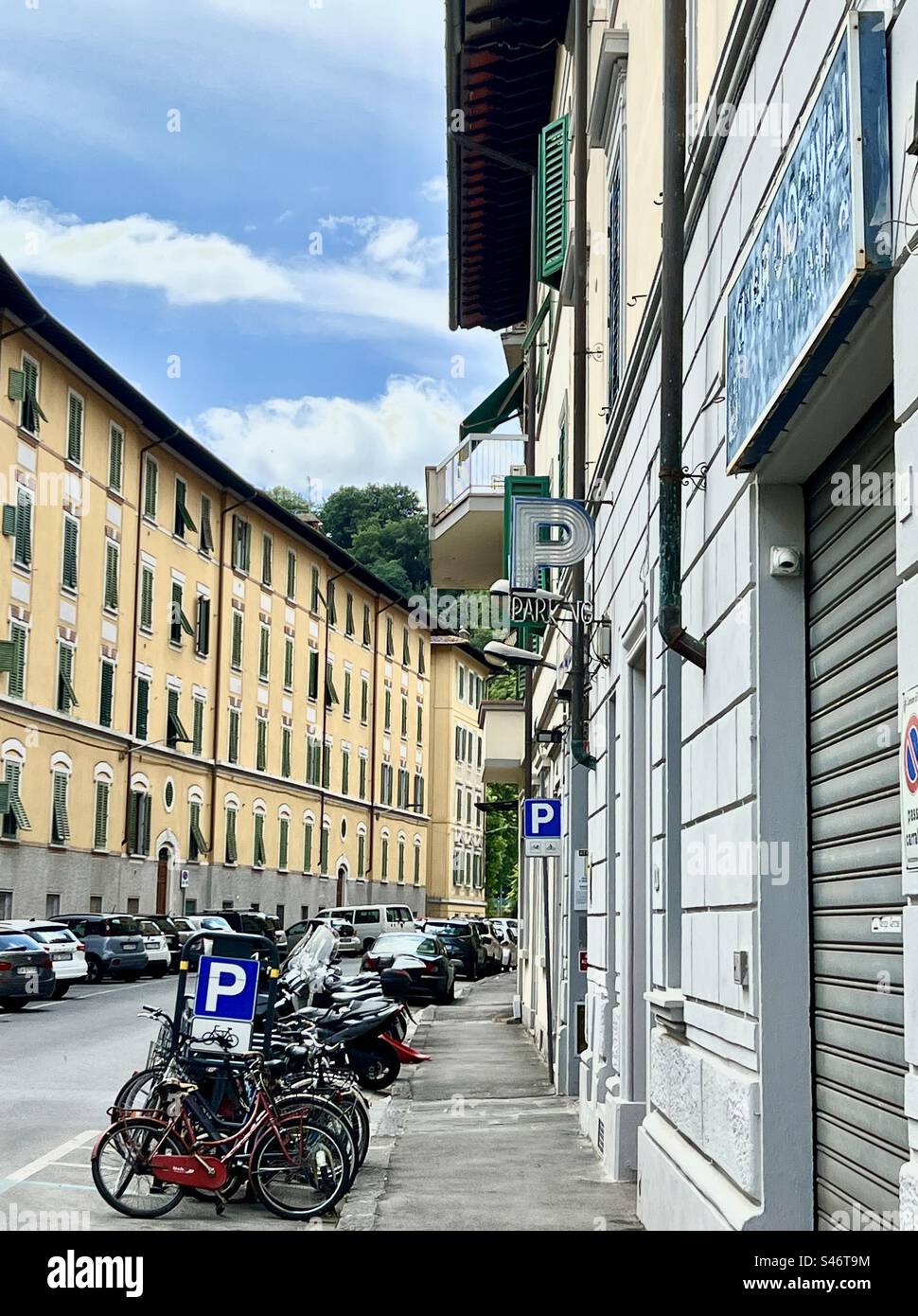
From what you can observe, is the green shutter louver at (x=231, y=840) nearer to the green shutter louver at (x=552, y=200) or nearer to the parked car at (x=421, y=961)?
the parked car at (x=421, y=961)

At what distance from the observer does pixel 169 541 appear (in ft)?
165

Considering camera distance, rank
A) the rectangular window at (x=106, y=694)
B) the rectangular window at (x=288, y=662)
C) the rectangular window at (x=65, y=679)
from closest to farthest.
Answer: the rectangular window at (x=65, y=679) → the rectangular window at (x=106, y=694) → the rectangular window at (x=288, y=662)

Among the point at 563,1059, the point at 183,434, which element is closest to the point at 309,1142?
the point at 563,1059

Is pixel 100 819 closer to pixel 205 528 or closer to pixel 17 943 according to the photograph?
pixel 205 528

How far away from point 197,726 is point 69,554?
11.3m

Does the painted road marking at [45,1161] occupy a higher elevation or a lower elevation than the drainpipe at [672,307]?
lower

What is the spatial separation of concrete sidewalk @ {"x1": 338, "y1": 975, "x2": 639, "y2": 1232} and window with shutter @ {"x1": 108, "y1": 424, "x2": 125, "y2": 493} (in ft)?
93.4

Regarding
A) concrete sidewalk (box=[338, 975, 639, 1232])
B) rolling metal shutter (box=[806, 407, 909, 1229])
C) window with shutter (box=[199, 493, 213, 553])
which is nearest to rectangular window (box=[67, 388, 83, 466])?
window with shutter (box=[199, 493, 213, 553])

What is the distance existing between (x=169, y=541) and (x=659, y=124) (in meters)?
42.0

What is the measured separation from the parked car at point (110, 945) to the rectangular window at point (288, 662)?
25210 mm

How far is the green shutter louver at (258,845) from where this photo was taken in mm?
58000

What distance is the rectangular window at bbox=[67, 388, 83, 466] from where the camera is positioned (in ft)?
141

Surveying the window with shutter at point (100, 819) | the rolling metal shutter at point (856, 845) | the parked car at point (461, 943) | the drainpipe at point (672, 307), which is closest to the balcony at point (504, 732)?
the parked car at point (461, 943)

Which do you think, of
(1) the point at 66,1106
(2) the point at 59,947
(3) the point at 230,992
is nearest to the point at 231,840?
(2) the point at 59,947
